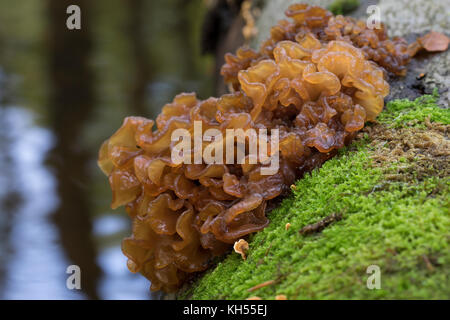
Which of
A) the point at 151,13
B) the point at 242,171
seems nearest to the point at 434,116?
the point at 242,171

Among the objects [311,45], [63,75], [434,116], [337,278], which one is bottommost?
[337,278]

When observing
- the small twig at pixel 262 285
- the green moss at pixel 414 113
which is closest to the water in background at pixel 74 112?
the small twig at pixel 262 285

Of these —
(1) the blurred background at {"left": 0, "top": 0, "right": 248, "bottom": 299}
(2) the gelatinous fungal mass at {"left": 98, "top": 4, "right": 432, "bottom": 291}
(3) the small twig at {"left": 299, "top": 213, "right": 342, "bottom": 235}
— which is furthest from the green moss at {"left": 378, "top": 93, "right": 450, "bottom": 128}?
(1) the blurred background at {"left": 0, "top": 0, "right": 248, "bottom": 299}

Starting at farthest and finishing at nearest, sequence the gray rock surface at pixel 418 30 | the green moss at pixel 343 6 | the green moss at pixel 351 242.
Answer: the green moss at pixel 343 6 < the gray rock surface at pixel 418 30 < the green moss at pixel 351 242

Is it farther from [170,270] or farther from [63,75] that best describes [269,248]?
[63,75]

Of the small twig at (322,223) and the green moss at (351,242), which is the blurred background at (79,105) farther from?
the small twig at (322,223)

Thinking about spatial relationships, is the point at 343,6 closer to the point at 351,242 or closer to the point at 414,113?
the point at 414,113
